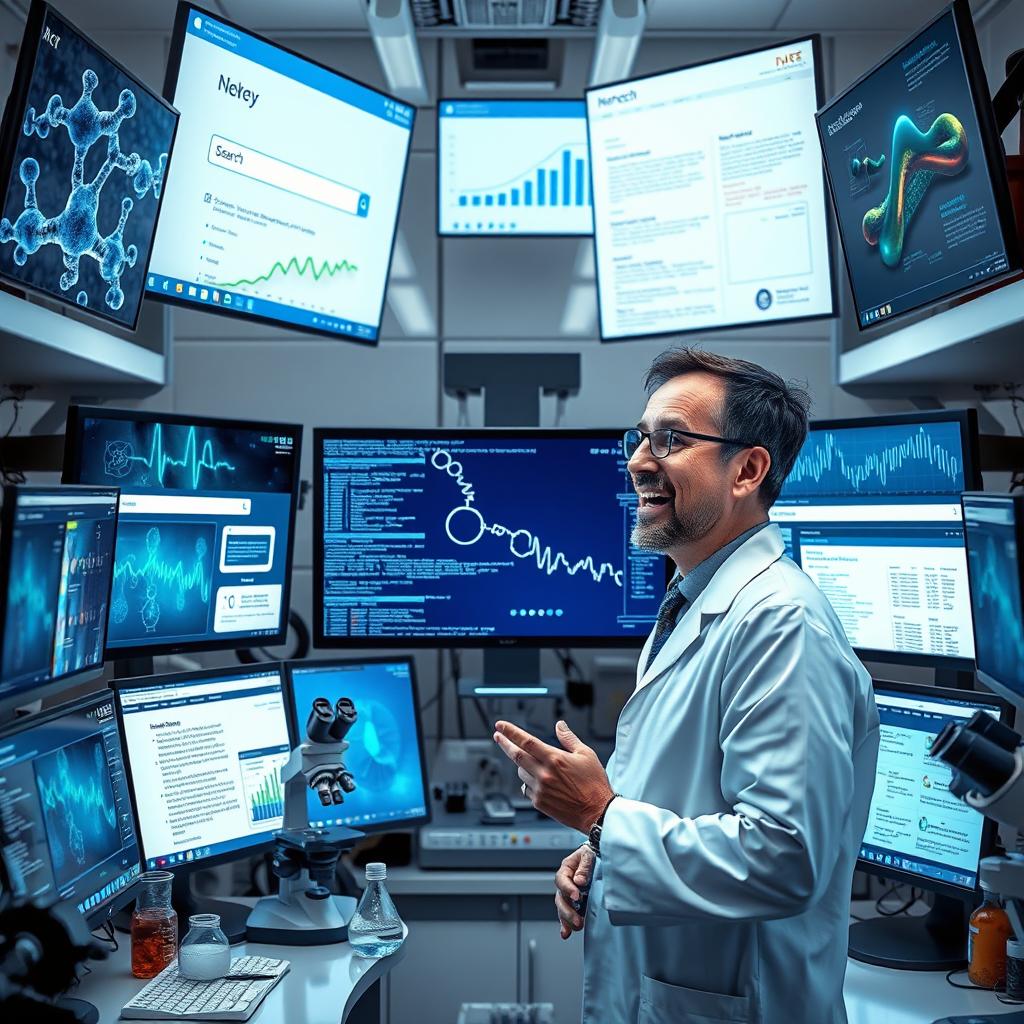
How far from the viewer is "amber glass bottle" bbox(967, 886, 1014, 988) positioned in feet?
5.73

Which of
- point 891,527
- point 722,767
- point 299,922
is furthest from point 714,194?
point 299,922

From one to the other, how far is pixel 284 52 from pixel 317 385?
0.91 m

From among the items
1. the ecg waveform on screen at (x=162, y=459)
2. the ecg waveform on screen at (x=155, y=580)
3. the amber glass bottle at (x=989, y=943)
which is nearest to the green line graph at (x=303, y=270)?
the ecg waveform on screen at (x=162, y=459)

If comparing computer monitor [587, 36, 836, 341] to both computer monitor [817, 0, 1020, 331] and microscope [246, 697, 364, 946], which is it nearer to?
computer monitor [817, 0, 1020, 331]

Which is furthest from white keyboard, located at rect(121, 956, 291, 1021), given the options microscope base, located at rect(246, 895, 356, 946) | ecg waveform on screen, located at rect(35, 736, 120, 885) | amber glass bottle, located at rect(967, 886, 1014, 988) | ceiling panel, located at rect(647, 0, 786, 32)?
ceiling panel, located at rect(647, 0, 786, 32)

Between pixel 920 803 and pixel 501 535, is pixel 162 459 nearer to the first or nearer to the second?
pixel 501 535

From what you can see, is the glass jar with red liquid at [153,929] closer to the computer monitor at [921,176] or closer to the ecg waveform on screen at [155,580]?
the ecg waveform on screen at [155,580]

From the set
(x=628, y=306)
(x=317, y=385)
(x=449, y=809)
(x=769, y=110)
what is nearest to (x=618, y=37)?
(x=769, y=110)

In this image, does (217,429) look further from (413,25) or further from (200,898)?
(413,25)

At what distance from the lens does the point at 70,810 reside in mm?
1540

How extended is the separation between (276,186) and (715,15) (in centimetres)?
135

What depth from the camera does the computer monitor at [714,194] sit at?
2482 millimetres

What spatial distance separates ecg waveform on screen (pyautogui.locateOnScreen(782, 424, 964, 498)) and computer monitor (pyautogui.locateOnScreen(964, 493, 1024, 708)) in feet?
1.45

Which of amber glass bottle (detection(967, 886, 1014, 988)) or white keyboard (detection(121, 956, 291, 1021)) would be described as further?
amber glass bottle (detection(967, 886, 1014, 988))
